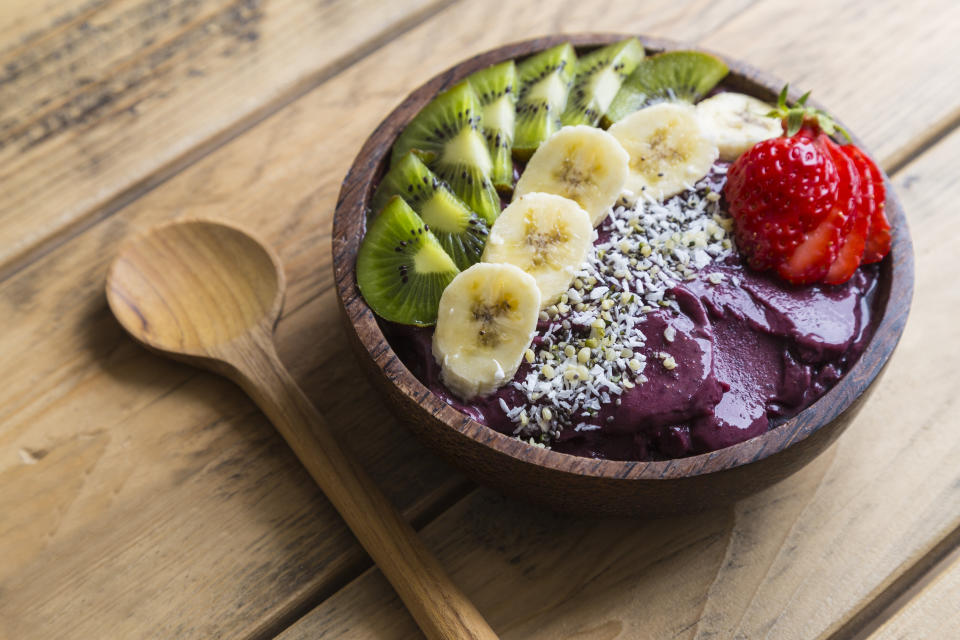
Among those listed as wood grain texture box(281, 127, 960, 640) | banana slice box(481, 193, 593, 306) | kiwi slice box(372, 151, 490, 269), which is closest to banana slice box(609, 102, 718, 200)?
banana slice box(481, 193, 593, 306)

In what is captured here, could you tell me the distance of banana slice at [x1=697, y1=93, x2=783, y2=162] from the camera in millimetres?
1567

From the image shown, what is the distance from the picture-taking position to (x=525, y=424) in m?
1.35

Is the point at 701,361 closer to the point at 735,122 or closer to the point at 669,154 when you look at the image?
the point at 669,154

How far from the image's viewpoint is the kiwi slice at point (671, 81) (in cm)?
165

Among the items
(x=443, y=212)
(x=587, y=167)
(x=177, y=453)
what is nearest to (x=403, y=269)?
(x=443, y=212)

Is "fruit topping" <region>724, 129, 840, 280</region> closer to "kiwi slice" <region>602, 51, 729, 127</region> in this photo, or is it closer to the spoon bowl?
"kiwi slice" <region>602, 51, 729, 127</region>

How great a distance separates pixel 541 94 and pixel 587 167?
0.23 metres

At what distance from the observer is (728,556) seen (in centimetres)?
153

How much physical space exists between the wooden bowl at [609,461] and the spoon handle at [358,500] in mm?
175

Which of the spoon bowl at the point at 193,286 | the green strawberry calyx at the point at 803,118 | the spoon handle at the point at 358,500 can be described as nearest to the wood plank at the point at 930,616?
the spoon handle at the point at 358,500

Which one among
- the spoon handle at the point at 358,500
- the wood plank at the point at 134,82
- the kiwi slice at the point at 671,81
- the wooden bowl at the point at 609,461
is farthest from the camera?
the wood plank at the point at 134,82

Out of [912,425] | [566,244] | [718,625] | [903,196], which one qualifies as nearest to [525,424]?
[566,244]

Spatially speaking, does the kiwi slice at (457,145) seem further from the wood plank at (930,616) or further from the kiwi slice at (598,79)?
the wood plank at (930,616)

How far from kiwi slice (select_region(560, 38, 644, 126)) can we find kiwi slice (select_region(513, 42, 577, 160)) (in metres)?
0.02
